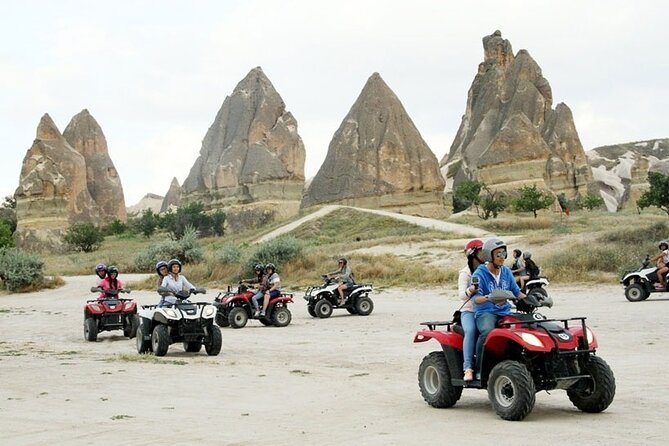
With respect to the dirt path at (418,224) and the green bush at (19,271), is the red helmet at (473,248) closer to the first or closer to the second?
the green bush at (19,271)

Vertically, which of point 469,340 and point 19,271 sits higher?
point 19,271

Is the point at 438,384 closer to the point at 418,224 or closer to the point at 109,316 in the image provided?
the point at 109,316

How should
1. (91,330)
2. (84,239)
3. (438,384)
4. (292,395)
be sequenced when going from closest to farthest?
(438,384) < (292,395) < (91,330) < (84,239)

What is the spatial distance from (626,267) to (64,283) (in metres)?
22.7

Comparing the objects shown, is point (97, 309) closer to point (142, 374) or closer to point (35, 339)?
point (35, 339)

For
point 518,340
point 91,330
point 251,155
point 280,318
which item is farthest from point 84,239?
point 518,340

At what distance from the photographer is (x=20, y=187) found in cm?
8494

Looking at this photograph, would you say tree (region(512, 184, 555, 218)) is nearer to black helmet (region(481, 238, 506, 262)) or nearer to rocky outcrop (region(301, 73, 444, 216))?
rocky outcrop (region(301, 73, 444, 216))

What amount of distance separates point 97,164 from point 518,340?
9921cm

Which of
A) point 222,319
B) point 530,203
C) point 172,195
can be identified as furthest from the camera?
point 172,195

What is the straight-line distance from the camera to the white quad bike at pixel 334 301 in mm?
20625

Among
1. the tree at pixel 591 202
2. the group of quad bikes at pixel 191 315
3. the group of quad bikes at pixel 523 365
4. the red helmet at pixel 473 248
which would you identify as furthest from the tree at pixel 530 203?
the red helmet at pixel 473 248

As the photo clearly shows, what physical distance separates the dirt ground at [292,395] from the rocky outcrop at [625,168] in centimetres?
9002

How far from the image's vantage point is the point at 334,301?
2078 centimetres
